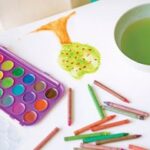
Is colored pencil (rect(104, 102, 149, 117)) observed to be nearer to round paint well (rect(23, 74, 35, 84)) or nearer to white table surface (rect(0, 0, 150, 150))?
white table surface (rect(0, 0, 150, 150))

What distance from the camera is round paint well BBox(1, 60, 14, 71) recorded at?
0.57 m

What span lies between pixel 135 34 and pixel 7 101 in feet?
0.86

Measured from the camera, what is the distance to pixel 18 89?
546 mm

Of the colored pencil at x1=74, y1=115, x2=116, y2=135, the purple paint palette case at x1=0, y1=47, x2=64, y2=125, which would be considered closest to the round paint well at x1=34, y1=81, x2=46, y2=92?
the purple paint palette case at x1=0, y1=47, x2=64, y2=125

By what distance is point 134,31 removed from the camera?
0.59 m

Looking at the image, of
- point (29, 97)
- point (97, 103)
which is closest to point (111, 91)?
Result: point (97, 103)

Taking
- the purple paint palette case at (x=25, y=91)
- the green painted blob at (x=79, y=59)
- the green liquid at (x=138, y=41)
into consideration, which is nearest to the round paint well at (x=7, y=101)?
the purple paint palette case at (x=25, y=91)

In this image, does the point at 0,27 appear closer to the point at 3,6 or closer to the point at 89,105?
the point at 3,6

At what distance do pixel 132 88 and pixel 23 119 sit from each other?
19 centimetres

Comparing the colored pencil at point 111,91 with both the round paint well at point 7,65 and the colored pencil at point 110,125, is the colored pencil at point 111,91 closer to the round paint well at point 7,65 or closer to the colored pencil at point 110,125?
the colored pencil at point 110,125

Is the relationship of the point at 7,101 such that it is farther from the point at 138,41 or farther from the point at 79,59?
the point at 138,41

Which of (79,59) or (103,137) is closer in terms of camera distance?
(103,137)

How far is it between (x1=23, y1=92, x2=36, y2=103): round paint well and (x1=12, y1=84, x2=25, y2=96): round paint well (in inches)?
0.4

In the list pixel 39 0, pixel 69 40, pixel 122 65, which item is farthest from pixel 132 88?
pixel 39 0
